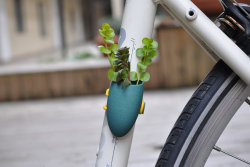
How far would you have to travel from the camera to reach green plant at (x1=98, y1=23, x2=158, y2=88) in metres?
0.59

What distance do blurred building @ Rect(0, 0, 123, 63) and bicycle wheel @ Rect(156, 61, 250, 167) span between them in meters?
5.24

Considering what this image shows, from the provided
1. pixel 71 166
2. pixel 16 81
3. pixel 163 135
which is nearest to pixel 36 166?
pixel 71 166

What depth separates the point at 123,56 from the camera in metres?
0.60

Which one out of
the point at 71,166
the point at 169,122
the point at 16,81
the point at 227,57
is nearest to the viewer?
the point at 227,57

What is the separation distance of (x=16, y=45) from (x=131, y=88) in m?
9.58

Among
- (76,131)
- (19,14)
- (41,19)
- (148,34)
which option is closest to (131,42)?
(148,34)

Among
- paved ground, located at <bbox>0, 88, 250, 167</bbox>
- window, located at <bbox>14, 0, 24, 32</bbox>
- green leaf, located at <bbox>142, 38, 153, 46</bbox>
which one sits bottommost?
paved ground, located at <bbox>0, 88, 250, 167</bbox>

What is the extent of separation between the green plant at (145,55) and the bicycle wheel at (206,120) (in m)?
0.09

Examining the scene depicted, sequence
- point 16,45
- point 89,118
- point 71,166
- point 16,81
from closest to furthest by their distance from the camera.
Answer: point 71,166 → point 89,118 → point 16,81 → point 16,45

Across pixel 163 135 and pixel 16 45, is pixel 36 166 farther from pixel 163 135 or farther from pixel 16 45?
pixel 16 45

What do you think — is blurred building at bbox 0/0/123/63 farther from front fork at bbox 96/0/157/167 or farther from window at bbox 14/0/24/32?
front fork at bbox 96/0/157/167

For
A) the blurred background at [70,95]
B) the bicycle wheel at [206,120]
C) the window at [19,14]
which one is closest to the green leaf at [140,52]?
the bicycle wheel at [206,120]

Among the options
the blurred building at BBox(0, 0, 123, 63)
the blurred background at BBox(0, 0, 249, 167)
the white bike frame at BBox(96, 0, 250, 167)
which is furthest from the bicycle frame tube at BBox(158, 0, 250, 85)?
the blurred building at BBox(0, 0, 123, 63)

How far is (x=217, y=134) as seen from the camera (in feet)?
1.93
